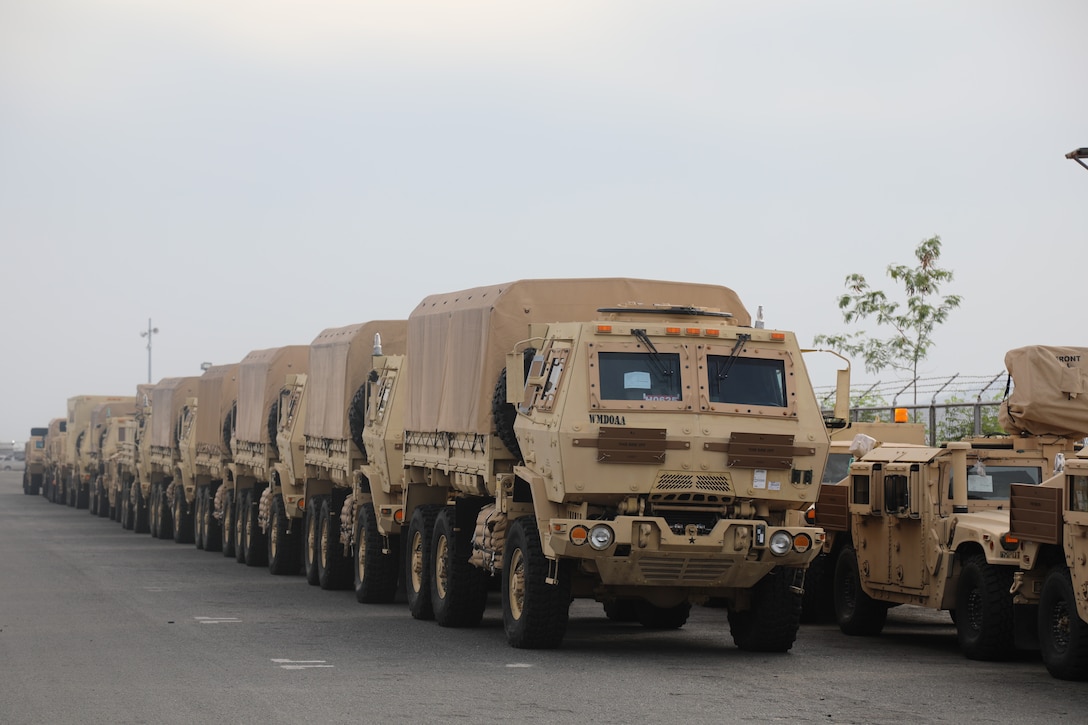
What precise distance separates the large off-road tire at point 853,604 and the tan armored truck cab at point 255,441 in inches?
427

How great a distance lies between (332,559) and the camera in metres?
23.0

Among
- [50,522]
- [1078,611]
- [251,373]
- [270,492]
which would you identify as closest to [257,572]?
[270,492]

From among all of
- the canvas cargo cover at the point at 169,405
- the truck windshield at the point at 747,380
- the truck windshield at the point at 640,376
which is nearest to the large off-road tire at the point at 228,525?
the canvas cargo cover at the point at 169,405

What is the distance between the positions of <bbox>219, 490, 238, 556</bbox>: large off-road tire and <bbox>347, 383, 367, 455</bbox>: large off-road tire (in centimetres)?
873

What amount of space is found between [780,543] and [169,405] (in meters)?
25.7

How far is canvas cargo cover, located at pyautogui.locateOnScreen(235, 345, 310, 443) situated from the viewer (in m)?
28.4

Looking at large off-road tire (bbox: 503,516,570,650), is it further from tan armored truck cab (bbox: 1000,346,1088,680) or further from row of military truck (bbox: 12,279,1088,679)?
tan armored truck cab (bbox: 1000,346,1088,680)

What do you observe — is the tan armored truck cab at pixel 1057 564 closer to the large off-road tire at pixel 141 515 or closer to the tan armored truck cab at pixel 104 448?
the large off-road tire at pixel 141 515

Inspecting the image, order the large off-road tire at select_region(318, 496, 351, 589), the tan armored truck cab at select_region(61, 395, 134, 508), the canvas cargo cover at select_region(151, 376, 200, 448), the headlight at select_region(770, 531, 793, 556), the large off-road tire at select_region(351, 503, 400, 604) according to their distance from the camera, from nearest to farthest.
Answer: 1. the headlight at select_region(770, 531, 793, 556)
2. the large off-road tire at select_region(351, 503, 400, 604)
3. the large off-road tire at select_region(318, 496, 351, 589)
4. the canvas cargo cover at select_region(151, 376, 200, 448)
5. the tan armored truck cab at select_region(61, 395, 134, 508)

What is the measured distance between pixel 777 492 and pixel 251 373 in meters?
16.6

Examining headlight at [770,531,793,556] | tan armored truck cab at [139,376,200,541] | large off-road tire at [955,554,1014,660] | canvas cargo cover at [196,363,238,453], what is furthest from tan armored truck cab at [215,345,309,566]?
large off-road tire at [955,554,1014,660]

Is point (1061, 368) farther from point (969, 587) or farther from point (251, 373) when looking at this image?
point (251, 373)

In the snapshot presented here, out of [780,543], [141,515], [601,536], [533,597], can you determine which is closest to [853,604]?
[780,543]

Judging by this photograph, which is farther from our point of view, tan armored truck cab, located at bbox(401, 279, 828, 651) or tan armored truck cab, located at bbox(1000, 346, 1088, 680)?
tan armored truck cab, located at bbox(401, 279, 828, 651)
